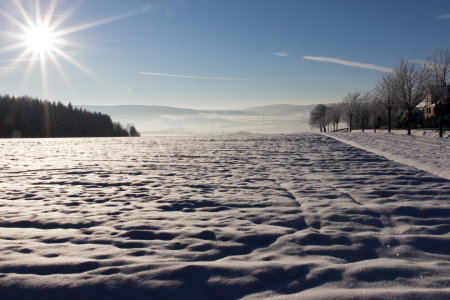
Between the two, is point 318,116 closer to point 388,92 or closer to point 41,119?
point 388,92

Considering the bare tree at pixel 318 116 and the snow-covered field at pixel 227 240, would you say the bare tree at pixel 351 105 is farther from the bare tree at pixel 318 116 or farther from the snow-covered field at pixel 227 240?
the snow-covered field at pixel 227 240

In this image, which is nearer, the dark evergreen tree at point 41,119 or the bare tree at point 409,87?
the bare tree at point 409,87

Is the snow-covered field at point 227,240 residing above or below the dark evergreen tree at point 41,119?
below

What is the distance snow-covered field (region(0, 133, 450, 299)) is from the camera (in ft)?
7.06

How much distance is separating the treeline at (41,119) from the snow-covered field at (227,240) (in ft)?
266

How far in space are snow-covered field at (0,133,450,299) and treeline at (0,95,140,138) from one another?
266 ft

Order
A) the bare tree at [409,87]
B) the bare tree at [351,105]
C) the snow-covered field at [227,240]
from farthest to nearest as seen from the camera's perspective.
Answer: the bare tree at [351,105]
the bare tree at [409,87]
the snow-covered field at [227,240]

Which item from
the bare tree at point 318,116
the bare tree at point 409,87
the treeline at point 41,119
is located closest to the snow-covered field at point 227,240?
the bare tree at point 409,87

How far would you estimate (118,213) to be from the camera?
4082 millimetres

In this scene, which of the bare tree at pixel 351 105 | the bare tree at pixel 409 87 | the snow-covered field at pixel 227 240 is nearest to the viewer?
the snow-covered field at pixel 227 240

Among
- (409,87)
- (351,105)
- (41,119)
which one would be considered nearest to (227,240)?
(409,87)

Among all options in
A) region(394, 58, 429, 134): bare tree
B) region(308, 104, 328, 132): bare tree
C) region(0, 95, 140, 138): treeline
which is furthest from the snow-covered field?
region(308, 104, 328, 132): bare tree

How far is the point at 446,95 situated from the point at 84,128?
89263mm

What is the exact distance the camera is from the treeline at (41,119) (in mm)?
70062
